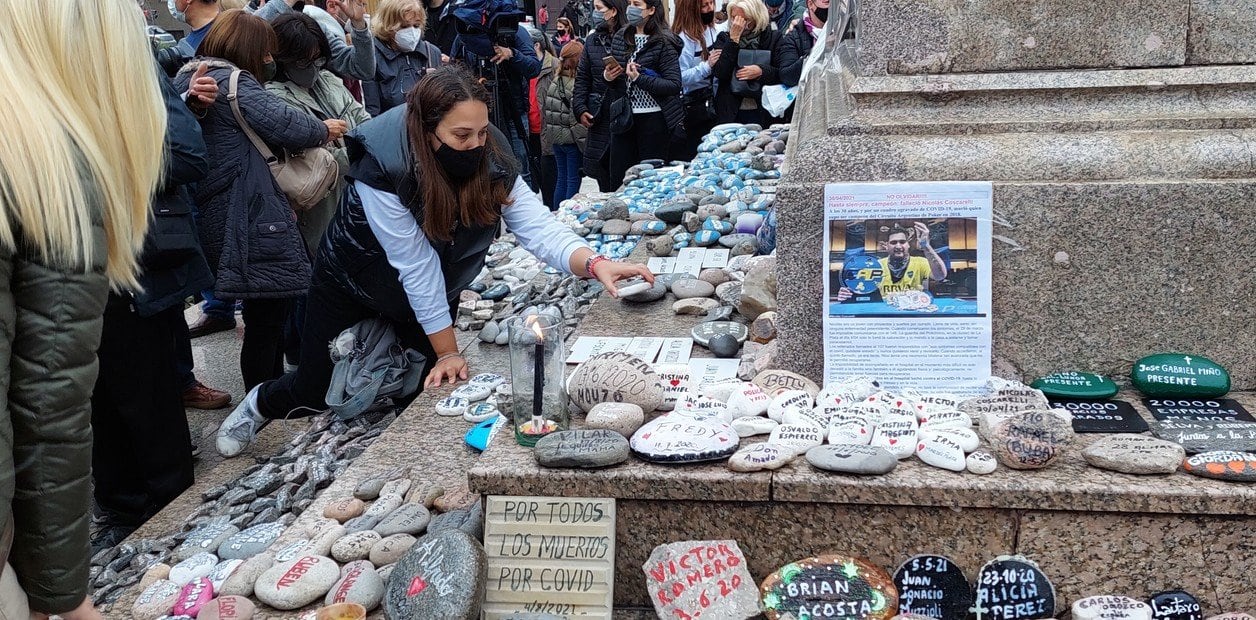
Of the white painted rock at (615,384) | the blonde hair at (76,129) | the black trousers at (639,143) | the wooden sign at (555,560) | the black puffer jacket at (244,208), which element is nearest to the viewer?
the blonde hair at (76,129)

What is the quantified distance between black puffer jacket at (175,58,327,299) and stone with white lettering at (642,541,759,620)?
2.87 m

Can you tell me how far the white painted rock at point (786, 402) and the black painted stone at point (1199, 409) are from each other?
2.74 ft

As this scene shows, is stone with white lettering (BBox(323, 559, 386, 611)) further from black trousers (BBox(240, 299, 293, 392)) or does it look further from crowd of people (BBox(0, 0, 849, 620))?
black trousers (BBox(240, 299, 293, 392))

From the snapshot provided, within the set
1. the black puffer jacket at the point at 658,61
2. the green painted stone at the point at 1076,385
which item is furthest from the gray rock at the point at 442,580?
the black puffer jacket at the point at 658,61

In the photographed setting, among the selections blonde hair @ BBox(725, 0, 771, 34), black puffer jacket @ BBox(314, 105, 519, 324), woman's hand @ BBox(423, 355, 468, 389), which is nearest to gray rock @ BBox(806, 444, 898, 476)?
black puffer jacket @ BBox(314, 105, 519, 324)

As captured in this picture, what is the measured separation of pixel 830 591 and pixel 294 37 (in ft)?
13.2

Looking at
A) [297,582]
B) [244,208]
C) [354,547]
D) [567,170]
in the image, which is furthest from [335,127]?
[567,170]

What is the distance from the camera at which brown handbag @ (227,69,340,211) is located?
4969 mm

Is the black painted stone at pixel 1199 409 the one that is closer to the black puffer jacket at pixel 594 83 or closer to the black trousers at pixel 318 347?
the black trousers at pixel 318 347

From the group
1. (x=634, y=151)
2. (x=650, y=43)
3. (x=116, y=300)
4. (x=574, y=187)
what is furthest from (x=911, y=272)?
(x=574, y=187)

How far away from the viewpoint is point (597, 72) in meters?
8.40

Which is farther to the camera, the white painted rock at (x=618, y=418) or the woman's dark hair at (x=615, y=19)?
the woman's dark hair at (x=615, y=19)

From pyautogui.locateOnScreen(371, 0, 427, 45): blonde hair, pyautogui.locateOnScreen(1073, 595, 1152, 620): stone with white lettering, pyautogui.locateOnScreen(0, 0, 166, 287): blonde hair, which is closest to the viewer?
pyautogui.locateOnScreen(0, 0, 166, 287): blonde hair

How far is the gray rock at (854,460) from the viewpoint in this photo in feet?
7.70
